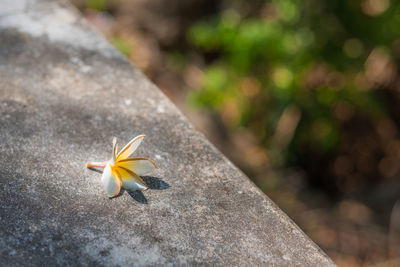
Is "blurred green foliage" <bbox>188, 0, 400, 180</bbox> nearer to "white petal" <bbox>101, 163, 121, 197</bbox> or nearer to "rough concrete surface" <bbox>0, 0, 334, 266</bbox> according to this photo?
"rough concrete surface" <bbox>0, 0, 334, 266</bbox>

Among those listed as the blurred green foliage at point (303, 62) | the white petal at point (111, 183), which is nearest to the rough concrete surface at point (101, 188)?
the white petal at point (111, 183)

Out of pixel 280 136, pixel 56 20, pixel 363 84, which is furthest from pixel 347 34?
pixel 56 20

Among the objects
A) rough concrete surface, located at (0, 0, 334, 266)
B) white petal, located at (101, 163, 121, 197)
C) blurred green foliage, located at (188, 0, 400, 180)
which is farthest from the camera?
blurred green foliage, located at (188, 0, 400, 180)

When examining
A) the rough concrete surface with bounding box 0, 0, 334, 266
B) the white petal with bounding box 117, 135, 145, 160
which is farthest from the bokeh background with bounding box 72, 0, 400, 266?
the white petal with bounding box 117, 135, 145, 160

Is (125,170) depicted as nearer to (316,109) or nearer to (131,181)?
(131,181)

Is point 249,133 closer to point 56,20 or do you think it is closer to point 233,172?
point 56,20

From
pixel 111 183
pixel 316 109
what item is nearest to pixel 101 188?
pixel 111 183
